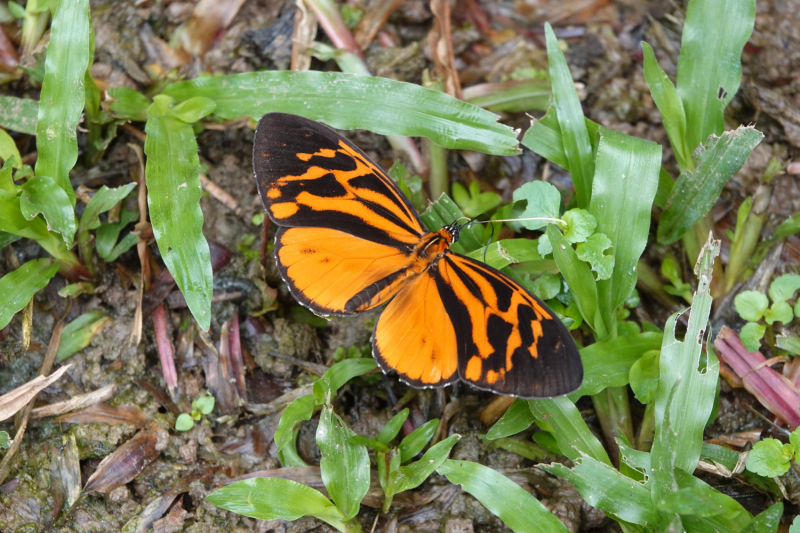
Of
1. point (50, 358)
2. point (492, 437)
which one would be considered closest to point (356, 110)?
point (492, 437)

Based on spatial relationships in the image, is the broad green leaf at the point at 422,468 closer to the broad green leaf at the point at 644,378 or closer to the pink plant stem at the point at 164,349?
the broad green leaf at the point at 644,378

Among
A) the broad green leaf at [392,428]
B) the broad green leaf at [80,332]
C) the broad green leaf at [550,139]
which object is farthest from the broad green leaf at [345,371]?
the broad green leaf at [550,139]

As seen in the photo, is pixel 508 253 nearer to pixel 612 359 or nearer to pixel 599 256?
pixel 599 256

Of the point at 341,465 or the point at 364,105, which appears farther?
the point at 364,105

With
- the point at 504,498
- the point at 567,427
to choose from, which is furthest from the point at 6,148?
the point at 567,427

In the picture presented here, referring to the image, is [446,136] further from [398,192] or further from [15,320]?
[15,320]

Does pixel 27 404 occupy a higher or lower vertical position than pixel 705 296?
lower
